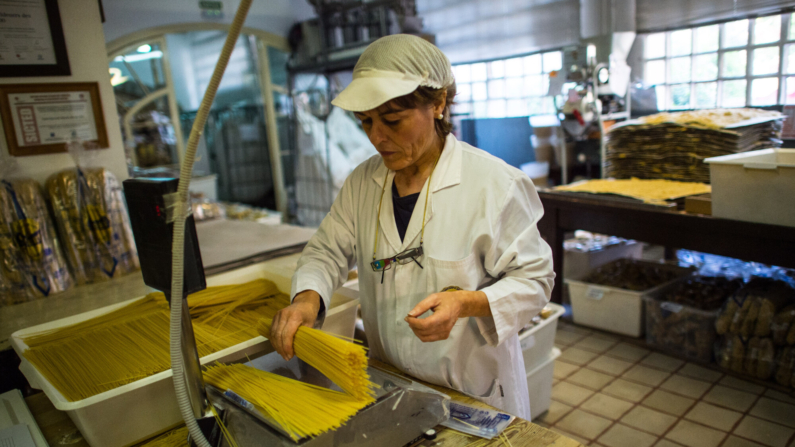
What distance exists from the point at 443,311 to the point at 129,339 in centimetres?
86

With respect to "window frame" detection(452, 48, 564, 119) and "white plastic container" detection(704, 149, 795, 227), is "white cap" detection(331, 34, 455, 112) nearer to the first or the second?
"white plastic container" detection(704, 149, 795, 227)

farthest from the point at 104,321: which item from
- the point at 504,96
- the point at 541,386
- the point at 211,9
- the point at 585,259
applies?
the point at 504,96

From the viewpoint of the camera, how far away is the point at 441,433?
104 centimetres

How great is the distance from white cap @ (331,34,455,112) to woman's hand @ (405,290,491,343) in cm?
46

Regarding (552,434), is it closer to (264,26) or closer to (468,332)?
(468,332)

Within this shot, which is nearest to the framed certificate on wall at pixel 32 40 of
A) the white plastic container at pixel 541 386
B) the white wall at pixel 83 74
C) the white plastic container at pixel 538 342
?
the white wall at pixel 83 74

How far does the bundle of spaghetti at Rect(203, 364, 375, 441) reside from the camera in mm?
897

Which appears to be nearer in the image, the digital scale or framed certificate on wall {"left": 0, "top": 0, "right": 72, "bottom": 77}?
the digital scale

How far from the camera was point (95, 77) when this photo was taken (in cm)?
185

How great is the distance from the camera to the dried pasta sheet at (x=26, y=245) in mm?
1614

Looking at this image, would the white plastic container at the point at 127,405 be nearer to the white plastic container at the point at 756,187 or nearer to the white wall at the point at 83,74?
the white wall at the point at 83,74

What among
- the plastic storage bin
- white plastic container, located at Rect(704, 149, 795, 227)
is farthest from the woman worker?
the plastic storage bin

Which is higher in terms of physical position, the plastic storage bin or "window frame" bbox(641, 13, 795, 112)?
"window frame" bbox(641, 13, 795, 112)

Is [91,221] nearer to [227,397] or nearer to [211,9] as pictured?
[227,397]
